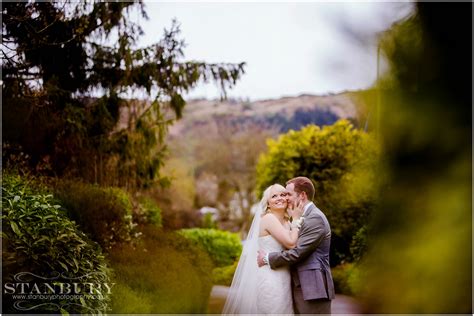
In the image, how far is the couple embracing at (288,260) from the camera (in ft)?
12.1

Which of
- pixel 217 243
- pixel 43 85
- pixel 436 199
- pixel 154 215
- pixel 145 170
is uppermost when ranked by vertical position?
pixel 43 85

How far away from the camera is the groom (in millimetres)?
3682

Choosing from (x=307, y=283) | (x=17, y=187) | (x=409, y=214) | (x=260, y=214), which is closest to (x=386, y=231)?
(x=409, y=214)

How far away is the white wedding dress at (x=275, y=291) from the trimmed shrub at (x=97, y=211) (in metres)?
2.02

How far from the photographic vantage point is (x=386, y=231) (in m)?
1.82

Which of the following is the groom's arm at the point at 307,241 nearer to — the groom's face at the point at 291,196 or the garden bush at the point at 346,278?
the groom's face at the point at 291,196

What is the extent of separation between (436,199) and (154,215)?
24.6 ft

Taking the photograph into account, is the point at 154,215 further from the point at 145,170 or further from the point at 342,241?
the point at 342,241

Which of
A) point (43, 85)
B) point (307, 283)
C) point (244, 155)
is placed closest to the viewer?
point (307, 283)

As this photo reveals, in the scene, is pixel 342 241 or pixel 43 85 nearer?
pixel 43 85

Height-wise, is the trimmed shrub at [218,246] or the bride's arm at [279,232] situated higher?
the bride's arm at [279,232]

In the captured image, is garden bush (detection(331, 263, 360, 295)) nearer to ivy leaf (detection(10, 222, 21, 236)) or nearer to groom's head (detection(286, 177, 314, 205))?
groom's head (detection(286, 177, 314, 205))

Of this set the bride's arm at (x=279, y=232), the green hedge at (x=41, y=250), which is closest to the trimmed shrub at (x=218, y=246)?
the green hedge at (x=41, y=250)

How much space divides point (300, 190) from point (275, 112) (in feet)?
47.2
